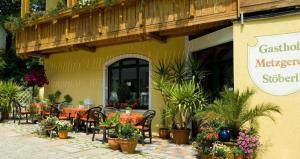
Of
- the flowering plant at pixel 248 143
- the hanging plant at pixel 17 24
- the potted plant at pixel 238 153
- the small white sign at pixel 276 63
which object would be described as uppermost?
the hanging plant at pixel 17 24

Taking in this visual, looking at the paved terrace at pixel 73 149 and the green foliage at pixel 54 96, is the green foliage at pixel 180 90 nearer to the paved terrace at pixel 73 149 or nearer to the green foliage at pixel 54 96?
the paved terrace at pixel 73 149

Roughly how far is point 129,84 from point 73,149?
5068mm

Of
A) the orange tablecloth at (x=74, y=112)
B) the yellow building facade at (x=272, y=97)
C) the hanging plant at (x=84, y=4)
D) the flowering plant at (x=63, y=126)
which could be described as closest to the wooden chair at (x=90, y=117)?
the orange tablecloth at (x=74, y=112)

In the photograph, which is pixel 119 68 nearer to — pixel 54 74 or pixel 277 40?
pixel 54 74

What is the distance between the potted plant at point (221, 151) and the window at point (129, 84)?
5.54m

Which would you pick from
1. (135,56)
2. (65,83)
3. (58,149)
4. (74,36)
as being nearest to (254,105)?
(58,149)

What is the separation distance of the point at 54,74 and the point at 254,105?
11363 millimetres

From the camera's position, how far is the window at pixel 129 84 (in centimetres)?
1329

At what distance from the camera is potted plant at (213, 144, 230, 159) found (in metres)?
7.51

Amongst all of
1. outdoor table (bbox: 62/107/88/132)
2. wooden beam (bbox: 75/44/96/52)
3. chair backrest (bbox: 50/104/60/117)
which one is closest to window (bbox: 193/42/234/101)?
outdoor table (bbox: 62/107/88/132)

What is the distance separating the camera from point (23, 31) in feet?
49.8

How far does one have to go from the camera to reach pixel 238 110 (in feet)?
25.4

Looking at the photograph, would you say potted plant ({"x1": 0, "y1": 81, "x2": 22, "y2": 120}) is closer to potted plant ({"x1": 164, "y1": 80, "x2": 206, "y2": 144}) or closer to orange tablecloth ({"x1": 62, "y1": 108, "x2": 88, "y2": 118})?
orange tablecloth ({"x1": 62, "y1": 108, "x2": 88, "y2": 118})

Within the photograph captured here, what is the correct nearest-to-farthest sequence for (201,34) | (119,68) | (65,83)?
(201,34)
(119,68)
(65,83)
